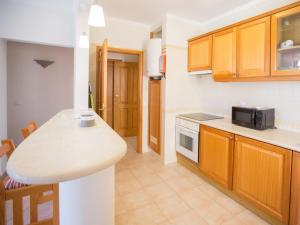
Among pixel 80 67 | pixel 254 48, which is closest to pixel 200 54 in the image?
pixel 254 48

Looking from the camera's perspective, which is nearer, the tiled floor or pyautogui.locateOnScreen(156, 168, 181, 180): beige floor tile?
the tiled floor

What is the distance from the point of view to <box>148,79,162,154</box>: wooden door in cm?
324

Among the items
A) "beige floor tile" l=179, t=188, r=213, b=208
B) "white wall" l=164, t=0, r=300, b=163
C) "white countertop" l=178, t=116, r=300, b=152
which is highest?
"white wall" l=164, t=0, r=300, b=163

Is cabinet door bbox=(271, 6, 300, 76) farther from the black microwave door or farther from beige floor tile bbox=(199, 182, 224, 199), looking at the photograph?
beige floor tile bbox=(199, 182, 224, 199)

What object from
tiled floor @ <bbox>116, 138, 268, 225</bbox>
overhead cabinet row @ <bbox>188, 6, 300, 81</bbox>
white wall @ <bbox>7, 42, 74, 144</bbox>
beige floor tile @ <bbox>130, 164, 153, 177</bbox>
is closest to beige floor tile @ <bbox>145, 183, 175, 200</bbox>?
tiled floor @ <bbox>116, 138, 268, 225</bbox>

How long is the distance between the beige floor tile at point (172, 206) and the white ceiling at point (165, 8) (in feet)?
8.71

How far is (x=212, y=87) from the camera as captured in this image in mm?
3088

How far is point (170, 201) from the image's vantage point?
6.79 feet

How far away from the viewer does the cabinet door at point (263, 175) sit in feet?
5.06

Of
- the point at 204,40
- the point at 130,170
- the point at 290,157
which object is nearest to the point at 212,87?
the point at 204,40

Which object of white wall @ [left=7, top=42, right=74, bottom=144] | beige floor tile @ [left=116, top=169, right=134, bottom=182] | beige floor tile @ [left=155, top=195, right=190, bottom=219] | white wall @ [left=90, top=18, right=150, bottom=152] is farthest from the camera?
white wall @ [left=7, top=42, right=74, bottom=144]

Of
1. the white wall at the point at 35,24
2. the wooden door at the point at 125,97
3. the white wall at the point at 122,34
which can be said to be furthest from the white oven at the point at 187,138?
the white wall at the point at 35,24

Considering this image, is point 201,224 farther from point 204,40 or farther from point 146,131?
point 204,40

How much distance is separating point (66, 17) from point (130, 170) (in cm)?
268
